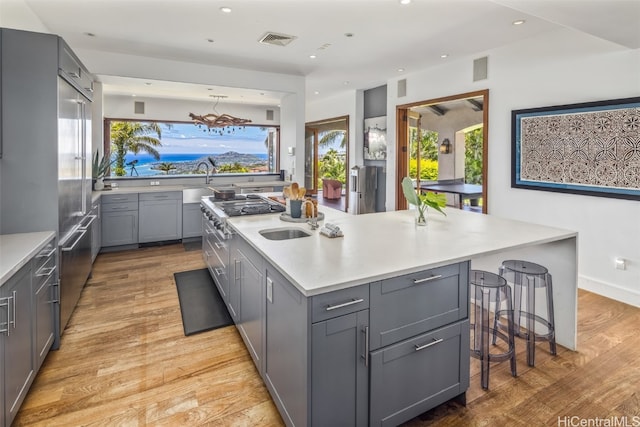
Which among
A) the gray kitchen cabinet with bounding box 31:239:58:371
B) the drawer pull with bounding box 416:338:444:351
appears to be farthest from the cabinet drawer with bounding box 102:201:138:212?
the drawer pull with bounding box 416:338:444:351

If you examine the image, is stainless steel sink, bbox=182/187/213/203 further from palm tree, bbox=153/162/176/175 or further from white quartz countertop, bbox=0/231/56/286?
white quartz countertop, bbox=0/231/56/286

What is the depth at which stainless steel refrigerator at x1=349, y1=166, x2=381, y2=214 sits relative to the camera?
7.28 m

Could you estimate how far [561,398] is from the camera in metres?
2.06

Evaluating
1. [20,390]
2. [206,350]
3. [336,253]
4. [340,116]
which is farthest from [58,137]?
[340,116]

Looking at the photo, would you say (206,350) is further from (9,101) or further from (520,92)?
(520,92)

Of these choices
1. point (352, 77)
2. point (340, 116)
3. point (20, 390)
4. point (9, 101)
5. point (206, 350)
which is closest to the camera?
point (20, 390)

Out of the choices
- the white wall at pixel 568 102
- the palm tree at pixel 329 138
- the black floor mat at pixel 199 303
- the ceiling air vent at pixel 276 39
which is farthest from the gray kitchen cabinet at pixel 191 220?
the palm tree at pixel 329 138

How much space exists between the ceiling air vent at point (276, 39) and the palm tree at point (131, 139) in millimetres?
4655

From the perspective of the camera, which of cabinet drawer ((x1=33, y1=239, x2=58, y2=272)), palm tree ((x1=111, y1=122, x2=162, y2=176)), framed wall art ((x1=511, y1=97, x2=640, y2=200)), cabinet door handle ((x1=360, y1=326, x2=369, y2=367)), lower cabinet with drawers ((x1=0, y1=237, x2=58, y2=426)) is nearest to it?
cabinet door handle ((x1=360, y1=326, x2=369, y2=367))

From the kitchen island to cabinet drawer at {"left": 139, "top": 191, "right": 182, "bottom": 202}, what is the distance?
140 inches

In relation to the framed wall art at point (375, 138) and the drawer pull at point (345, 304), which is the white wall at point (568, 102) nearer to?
the framed wall art at point (375, 138)

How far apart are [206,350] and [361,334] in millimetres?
1472

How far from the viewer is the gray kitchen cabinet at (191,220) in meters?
5.57

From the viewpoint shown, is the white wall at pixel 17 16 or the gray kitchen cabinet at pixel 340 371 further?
the white wall at pixel 17 16
